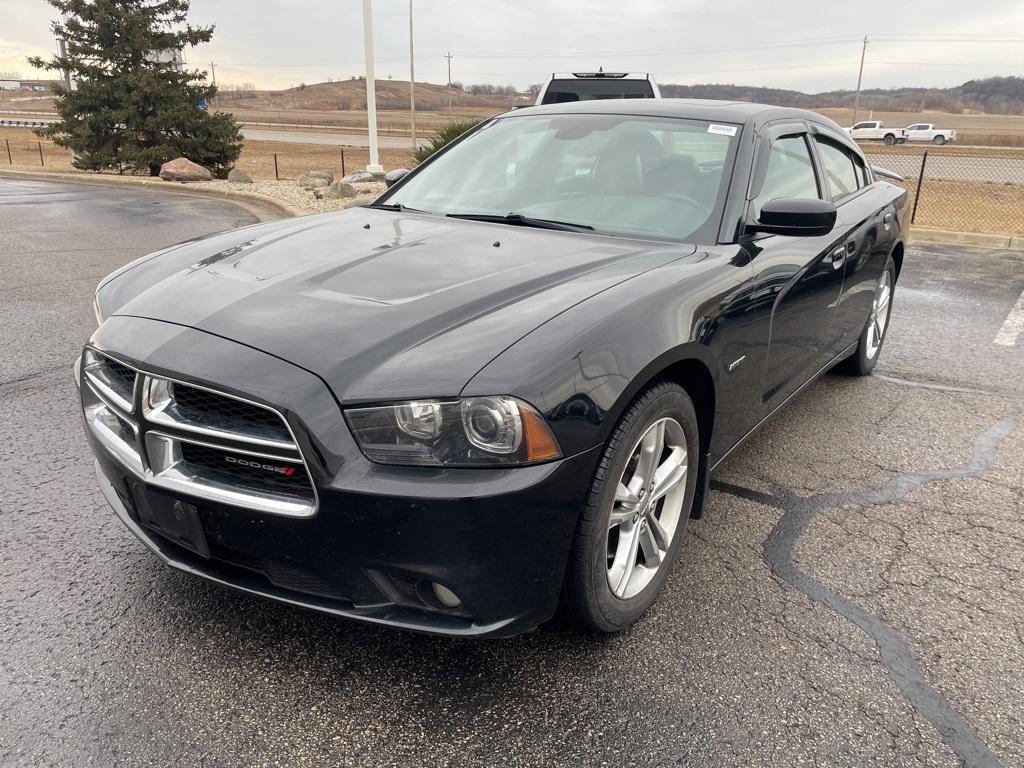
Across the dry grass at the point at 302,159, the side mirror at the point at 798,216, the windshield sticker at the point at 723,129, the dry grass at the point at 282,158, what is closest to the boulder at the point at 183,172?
the dry grass at the point at 302,159

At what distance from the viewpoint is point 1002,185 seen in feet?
75.0

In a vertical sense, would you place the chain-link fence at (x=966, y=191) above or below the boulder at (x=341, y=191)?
below

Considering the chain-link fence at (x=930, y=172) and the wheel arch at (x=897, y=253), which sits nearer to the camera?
the wheel arch at (x=897, y=253)

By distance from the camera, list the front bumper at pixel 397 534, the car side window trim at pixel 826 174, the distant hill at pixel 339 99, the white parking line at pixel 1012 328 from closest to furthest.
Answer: the front bumper at pixel 397 534 < the car side window trim at pixel 826 174 < the white parking line at pixel 1012 328 < the distant hill at pixel 339 99

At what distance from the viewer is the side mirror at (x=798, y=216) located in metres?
2.92

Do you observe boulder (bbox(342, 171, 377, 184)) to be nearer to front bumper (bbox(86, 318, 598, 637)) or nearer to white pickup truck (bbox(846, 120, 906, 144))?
front bumper (bbox(86, 318, 598, 637))

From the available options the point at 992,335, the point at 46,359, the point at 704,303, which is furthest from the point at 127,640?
the point at 992,335

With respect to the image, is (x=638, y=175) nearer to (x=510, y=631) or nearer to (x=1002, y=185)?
(x=510, y=631)

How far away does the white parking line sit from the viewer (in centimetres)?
617

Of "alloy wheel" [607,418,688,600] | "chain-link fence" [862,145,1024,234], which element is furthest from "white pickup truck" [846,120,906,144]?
"alloy wheel" [607,418,688,600]

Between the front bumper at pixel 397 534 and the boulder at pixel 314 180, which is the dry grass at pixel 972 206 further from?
the front bumper at pixel 397 534

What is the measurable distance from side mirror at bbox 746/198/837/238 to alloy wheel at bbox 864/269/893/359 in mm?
2061

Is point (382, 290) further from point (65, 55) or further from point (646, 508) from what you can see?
point (65, 55)

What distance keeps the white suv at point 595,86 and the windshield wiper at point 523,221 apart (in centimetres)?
802
